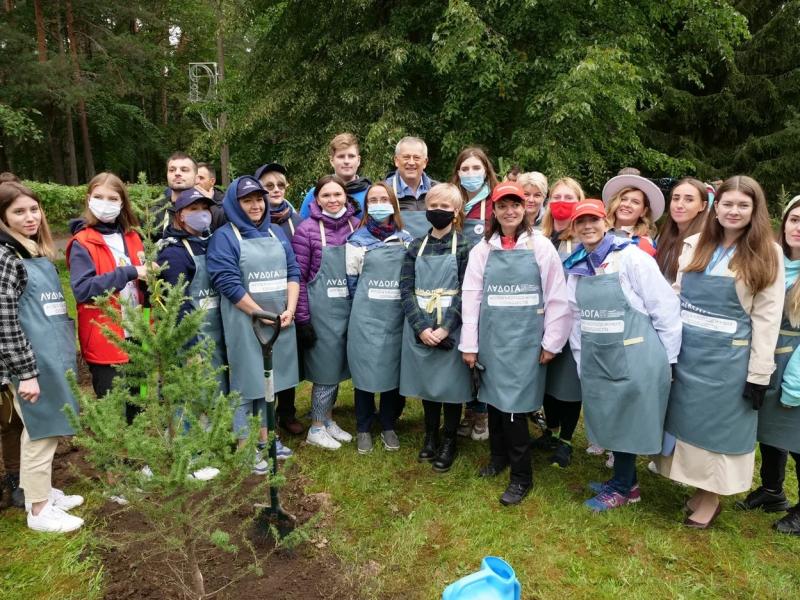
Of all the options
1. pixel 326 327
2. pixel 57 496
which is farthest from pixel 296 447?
pixel 57 496

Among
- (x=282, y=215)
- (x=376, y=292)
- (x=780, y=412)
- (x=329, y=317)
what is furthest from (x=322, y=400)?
(x=780, y=412)

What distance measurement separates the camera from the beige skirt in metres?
3.58

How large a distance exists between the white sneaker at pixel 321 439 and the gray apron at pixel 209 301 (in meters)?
0.96

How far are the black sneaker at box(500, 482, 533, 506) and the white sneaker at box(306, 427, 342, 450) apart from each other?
1.56 metres

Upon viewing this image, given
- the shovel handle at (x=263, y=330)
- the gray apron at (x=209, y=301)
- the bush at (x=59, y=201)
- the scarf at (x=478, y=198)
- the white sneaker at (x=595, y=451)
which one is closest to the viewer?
the shovel handle at (x=263, y=330)

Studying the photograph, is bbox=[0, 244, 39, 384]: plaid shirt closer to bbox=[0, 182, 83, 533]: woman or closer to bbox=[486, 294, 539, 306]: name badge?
bbox=[0, 182, 83, 533]: woman

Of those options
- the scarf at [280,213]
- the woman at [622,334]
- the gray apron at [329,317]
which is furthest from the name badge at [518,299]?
the scarf at [280,213]

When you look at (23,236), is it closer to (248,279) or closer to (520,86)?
(248,279)

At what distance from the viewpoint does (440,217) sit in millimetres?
4238

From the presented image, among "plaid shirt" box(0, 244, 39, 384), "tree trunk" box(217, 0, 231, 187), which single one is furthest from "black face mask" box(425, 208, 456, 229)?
"tree trunk" box(217, 0, 231, 187)

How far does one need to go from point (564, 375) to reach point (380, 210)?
6.27ft

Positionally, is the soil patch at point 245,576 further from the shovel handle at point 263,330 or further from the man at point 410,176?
the man at point 410,176

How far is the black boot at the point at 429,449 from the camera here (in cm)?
475

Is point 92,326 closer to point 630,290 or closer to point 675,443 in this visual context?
point 630,290
